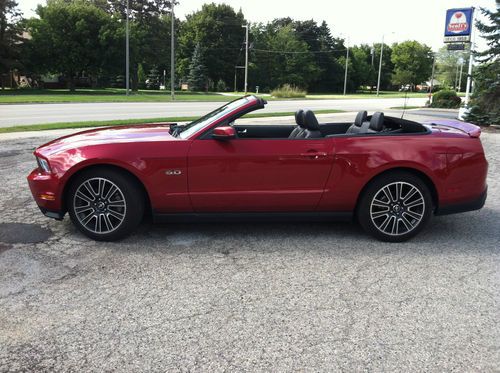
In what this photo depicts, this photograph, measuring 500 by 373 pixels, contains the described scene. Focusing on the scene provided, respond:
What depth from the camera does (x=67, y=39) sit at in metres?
48.1

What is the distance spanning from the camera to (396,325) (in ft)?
10.5

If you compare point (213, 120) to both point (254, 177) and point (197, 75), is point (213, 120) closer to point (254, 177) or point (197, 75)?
point (254, 177)

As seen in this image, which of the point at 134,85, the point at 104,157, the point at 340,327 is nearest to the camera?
the point at 340,327

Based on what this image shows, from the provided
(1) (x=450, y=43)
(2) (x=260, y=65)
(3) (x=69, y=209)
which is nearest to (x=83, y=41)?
(2) (x=260, y=65)

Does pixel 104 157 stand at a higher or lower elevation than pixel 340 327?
higher

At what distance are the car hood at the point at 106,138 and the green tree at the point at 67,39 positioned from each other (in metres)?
46.7

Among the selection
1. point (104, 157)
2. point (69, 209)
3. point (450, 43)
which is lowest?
point (69, 209)

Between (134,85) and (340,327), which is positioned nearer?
(340,327)

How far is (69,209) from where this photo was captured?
4633 mm

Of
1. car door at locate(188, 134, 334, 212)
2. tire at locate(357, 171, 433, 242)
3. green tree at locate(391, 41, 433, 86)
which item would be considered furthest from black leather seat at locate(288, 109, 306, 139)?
green tree at locate(391, 41, 433, 86)

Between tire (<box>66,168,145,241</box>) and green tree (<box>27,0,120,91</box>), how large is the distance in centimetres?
4733

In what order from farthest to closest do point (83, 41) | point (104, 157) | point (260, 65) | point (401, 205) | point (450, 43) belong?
point (260, 65) < point (83, 41) < point (450, 43) < point (401, 205) < point (104, 157)

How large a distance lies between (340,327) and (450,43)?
24993 millimetres

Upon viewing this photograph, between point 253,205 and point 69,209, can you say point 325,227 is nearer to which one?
point 253,205
